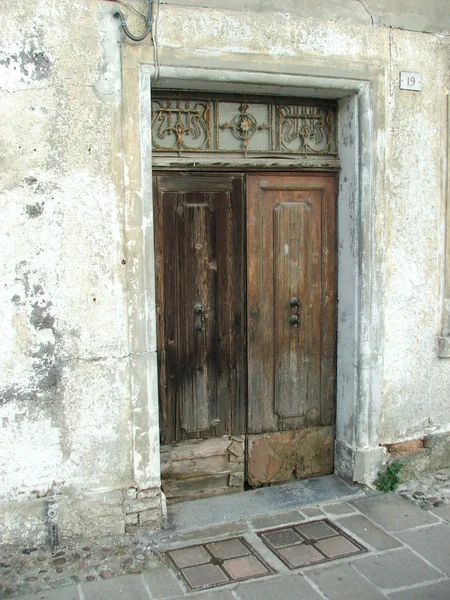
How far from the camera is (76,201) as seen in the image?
12.6 feet

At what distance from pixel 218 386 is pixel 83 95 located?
2277 mm

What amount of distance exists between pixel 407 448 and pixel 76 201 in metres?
3.22

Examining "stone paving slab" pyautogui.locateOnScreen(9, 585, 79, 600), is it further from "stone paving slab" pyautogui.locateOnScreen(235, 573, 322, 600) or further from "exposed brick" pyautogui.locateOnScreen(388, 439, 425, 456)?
"exposed brick" pyautogui.locateOnScreen(388, 439, 425, 456)

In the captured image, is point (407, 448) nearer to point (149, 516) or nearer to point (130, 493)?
point (149, 516)

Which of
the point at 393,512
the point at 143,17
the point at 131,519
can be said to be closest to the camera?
the point at 143,17

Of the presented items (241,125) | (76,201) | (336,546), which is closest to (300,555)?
(336,546)

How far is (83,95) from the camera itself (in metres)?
3.79

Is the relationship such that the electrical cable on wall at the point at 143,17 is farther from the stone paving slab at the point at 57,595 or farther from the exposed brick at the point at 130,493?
Result: the stone paving slab at the point at 57,595

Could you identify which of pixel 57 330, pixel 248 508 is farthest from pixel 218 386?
pixel 57 330

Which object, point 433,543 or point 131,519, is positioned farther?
point 131,519

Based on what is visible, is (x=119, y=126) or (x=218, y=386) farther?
(x=218, y=386)

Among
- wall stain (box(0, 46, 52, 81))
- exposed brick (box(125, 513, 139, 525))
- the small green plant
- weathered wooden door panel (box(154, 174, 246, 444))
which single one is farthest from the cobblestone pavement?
wall stain (box(0, 46, 52, 81))

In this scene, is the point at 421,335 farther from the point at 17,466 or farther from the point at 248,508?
the point at 17,466

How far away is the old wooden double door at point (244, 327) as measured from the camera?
174 inches
